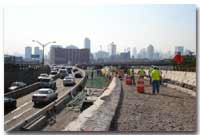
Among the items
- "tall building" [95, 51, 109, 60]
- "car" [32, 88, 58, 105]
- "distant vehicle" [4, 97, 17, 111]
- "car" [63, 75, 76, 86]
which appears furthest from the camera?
"car" [63, 75, 76, 86]

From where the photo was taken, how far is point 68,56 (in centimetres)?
1080

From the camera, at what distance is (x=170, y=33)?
9.66 meters

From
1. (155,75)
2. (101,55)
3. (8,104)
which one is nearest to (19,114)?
(8,104)

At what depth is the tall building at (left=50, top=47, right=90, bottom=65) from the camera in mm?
10427

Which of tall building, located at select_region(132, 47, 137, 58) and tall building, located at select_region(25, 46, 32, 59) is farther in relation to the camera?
tall building, located at select_region(132, 47, 137, 58)

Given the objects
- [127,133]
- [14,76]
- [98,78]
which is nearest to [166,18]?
[127,133]

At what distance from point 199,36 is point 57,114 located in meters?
6.55

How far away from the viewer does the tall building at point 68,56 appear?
10427 millimetres

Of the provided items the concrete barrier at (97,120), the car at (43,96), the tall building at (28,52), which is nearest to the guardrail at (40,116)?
the car at (43,96)

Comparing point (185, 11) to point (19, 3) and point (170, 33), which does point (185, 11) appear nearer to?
point (170, 33)

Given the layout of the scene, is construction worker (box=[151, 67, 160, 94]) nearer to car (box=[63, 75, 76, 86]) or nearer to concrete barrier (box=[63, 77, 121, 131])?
concrete barrier (box=[63, 77, 121, 131])

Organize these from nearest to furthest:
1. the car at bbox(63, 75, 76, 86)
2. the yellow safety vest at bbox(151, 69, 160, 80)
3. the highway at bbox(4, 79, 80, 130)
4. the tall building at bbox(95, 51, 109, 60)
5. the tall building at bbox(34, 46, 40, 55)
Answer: the highway at bbox(4, 79, 80, 130)
the tall building at bbox(34, 46, 40, 55)
the tall building at bbox(95, 51, 109, 60)
the yellow safety vest at bbox(151, 69, 160, 80)
the car at bbox(63, 75, 76, 86)

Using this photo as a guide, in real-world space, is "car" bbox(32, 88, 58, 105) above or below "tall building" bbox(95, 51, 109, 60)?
below

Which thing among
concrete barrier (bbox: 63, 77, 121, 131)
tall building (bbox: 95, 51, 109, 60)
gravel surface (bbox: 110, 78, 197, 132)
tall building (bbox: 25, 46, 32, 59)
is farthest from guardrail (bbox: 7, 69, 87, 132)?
tall building (bbox: 95, 51, 109, 60)
